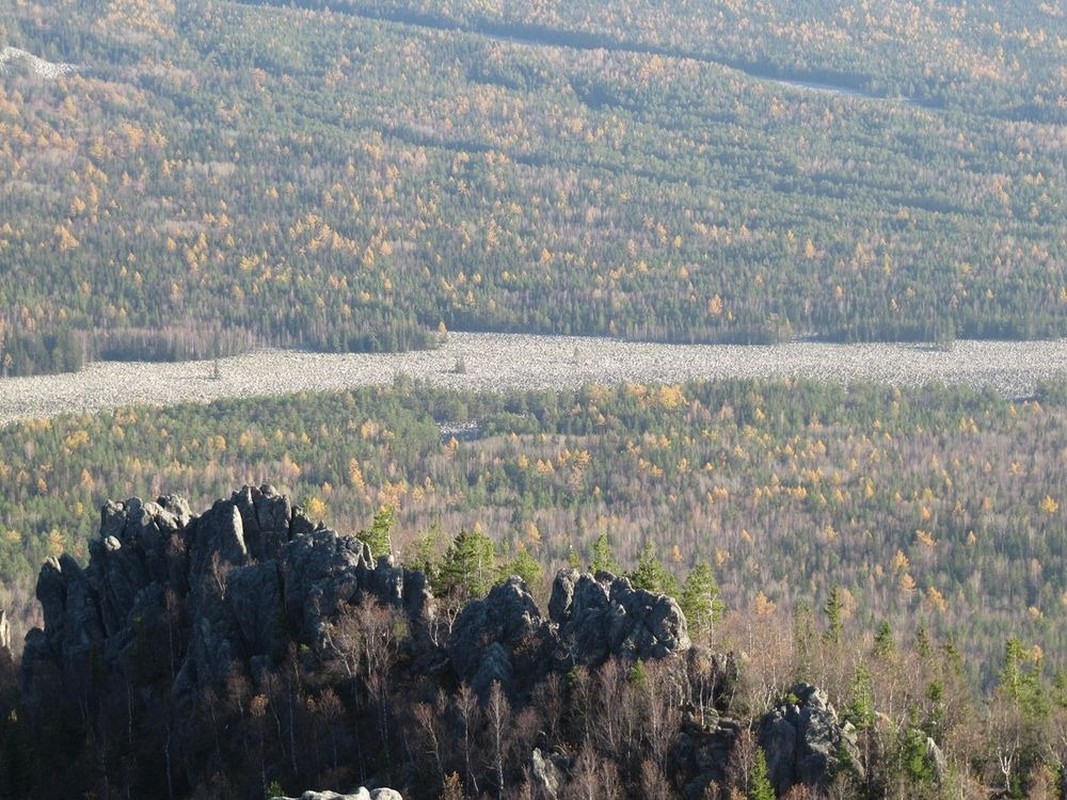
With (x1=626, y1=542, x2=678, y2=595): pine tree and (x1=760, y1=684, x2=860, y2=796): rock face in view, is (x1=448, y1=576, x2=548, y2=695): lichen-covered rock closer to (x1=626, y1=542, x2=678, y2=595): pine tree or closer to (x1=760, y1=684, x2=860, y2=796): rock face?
(x1=626, y1=542, x2=678, y2=595): pine tree

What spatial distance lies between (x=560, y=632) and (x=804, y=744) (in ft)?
46.1

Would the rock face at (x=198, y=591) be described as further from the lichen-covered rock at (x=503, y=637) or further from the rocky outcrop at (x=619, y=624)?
the rocky outcrop at (x=619, y=624)

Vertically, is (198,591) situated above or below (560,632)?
below

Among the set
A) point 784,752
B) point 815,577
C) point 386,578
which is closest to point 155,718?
point 386,578

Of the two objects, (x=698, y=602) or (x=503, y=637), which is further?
(x=698, y=602)

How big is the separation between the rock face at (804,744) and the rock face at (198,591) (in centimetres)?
1969

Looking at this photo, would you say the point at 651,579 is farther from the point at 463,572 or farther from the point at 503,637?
the point at 503,637

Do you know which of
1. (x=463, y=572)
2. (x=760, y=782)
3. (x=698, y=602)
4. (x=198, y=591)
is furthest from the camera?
(x=198, y=591)

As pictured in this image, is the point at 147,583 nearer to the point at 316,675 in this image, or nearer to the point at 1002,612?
the point at 316,675

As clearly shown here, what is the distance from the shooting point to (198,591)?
386 ft

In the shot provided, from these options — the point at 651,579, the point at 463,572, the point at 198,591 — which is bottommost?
the point at 198,591

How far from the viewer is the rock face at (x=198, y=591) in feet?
365

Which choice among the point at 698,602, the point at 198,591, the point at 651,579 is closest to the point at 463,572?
the point at 651,579

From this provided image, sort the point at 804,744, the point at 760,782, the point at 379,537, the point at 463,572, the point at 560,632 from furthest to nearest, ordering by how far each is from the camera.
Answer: the point at 379,537 < the point at 463,572 < the point at 560,632 < the point at 804,744 < the point at 760,782
